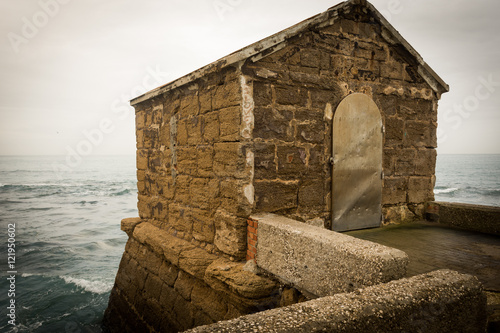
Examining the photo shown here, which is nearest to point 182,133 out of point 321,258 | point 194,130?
point 194,130

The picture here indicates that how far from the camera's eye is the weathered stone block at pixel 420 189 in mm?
5133

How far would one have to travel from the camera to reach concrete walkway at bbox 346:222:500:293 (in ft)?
9.93

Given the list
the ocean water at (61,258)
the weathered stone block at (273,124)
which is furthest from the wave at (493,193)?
the weathered stone block at (273,124)

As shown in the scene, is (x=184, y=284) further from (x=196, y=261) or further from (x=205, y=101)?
(x=205, y=101)

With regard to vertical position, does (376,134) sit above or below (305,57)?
below

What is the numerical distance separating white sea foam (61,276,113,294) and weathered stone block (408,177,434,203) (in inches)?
356

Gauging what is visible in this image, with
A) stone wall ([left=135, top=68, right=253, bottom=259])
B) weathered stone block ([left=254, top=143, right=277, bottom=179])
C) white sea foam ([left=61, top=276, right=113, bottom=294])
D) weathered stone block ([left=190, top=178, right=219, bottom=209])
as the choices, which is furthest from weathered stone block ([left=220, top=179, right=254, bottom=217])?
white sea foam ([left=61, top=276, right=113, bottom=294])

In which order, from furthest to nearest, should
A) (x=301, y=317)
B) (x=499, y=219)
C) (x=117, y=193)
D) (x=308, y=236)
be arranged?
(x=117, y=193) < (x=499, y=219) < (x=308, y=236) < (x=301, y=317)

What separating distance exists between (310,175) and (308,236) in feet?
4.75

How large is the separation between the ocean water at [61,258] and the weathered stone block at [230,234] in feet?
16.0

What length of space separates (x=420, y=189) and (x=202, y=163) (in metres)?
3.63

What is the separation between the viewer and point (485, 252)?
11.9 feet

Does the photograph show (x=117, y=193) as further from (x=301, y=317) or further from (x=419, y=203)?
(x=301, y=317)

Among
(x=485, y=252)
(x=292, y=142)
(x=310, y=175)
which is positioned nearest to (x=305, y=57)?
(x=292, y=142)
